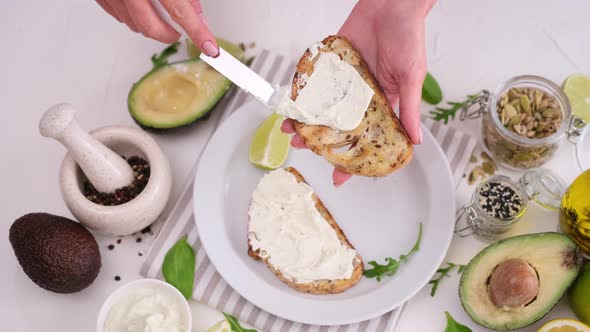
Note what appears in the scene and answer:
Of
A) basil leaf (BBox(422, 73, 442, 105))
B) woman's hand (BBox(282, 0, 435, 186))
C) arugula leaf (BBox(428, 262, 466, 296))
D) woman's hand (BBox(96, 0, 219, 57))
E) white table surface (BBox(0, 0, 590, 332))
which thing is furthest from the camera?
basil leaf (BBox(422, 73, 442, 105))

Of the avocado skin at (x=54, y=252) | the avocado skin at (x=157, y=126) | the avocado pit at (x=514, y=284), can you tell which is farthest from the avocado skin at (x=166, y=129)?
the avocado pit at (x=514, y=284)

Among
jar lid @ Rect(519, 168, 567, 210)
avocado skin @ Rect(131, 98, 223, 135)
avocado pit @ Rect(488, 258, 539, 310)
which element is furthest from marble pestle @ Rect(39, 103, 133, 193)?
jar lid @ Rect(519, 168, 567, 210)

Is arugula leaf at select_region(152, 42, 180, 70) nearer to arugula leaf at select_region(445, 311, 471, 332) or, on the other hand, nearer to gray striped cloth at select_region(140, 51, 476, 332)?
gray striped cloth at select_region(140, 51, 476, 332)

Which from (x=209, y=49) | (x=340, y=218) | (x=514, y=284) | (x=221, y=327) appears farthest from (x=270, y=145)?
(x=514, y=284)

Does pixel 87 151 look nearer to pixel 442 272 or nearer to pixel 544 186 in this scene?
pixel 442 272

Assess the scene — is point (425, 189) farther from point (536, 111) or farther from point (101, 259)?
point (101, 259)

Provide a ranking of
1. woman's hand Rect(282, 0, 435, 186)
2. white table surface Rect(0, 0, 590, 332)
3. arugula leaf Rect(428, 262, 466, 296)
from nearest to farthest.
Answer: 1. woman's hand Rect(282, 0, 435, 186)
2. arugula leaf Rect(428, 262, 466, 296)
3. white table surface Rect(0, 0, 590, 332)

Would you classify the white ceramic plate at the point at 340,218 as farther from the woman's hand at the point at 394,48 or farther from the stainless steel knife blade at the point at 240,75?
the stainless steel knife blade at the point at 240,75
